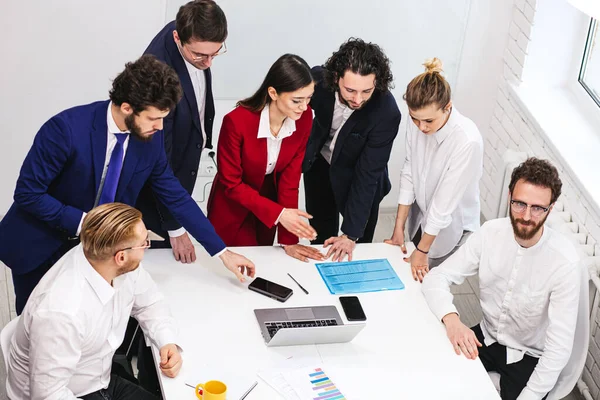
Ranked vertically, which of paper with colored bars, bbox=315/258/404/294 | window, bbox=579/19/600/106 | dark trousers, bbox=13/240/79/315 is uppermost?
window, bbox=579/19/600/106

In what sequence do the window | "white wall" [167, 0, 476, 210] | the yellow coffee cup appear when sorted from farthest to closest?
"white wall" [167, 0, 476, 210], the window, the yellow coffee cup

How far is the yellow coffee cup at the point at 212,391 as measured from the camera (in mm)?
2578

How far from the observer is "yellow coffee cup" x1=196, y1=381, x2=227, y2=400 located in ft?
8.46

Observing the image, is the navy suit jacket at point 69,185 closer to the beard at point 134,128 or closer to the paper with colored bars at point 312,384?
the beard at point 134,128

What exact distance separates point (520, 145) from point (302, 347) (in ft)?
7.79

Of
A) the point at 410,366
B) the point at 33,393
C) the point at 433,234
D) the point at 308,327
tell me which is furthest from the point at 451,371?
the point at 33,393

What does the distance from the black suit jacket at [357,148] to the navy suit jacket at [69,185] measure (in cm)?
73

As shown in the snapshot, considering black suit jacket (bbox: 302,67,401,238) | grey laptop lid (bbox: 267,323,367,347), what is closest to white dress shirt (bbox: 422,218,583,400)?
grey laptop lid (bbox: 267,323,367,347)

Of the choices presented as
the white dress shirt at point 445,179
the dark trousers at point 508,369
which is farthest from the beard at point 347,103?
the dark trousers at point 508,369

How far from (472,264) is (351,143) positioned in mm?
751

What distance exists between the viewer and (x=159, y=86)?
2.80 metres

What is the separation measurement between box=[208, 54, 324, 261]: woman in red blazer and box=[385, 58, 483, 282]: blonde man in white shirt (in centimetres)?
43

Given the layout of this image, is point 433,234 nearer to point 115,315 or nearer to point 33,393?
point 115,315

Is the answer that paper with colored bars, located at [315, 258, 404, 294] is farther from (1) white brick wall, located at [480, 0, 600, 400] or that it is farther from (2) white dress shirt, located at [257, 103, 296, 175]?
(1) white brick wall, located at [480, 0, 600, 400]
